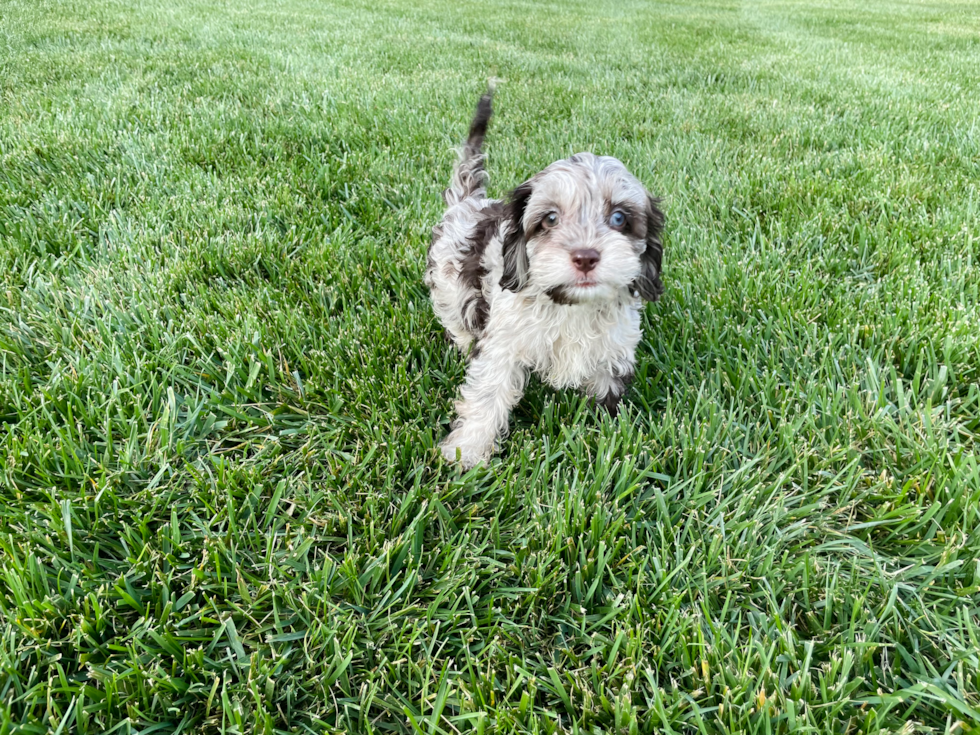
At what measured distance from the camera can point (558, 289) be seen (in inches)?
84.7

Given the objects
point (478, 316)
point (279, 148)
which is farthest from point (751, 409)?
point (279, 148)

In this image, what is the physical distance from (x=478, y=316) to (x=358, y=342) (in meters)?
0.60

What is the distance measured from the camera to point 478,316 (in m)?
2.77

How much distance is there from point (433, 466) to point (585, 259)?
1014 millimetres

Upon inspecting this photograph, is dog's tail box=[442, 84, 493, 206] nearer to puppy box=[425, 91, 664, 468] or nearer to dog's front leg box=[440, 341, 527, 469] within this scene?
puppy box=[425, 91, 664, 468]

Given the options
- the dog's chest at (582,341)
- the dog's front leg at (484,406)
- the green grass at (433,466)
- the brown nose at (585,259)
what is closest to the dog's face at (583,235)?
the brown nose at (585,259)

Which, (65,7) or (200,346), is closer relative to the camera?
(200,346)

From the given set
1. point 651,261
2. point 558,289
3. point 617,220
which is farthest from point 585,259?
point 651,261

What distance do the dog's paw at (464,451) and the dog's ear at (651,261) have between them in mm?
919

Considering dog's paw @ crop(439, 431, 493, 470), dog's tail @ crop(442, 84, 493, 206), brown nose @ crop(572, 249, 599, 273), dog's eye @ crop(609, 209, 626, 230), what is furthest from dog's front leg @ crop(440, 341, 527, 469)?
dog's tail @ crop(442, 84, 493, 206)

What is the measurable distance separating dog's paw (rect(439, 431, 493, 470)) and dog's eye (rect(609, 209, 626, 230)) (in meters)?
1.04

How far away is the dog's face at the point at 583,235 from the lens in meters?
2.06

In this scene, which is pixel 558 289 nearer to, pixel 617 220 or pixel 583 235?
pixel 583 235

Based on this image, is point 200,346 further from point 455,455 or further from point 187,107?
point 187,107
